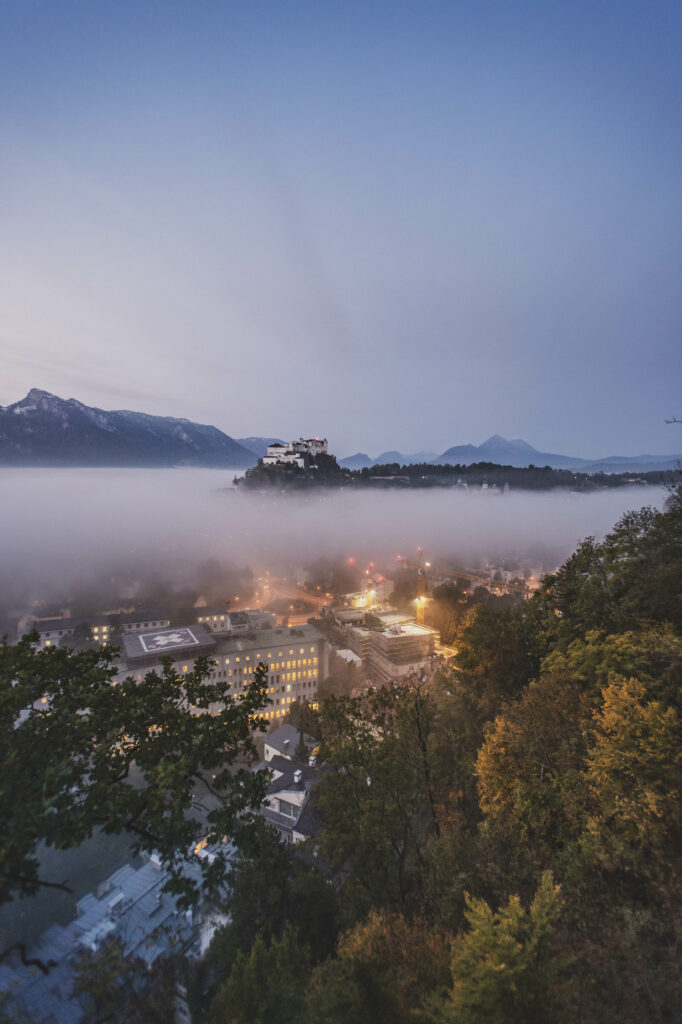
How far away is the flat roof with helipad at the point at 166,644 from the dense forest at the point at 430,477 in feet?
184

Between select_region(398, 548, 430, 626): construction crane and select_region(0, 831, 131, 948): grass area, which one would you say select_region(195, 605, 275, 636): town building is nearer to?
select_region(398, 548, 430, 626): construction crane

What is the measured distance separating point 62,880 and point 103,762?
87.2ft

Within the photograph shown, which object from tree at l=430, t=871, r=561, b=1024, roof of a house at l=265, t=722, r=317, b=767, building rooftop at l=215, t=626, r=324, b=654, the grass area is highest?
tree at l=430, t=871, r=561, b=1024

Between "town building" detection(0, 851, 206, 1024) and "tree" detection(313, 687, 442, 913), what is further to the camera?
"town building" detection(0, 851, 206, 1024)

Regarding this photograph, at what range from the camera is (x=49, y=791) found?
3787 mm

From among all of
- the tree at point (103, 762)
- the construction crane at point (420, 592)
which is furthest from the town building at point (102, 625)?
the tree at point (103, 762)

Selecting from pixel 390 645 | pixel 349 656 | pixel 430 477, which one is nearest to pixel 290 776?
pixel 390 645

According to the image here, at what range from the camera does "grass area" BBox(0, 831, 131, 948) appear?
698 inches

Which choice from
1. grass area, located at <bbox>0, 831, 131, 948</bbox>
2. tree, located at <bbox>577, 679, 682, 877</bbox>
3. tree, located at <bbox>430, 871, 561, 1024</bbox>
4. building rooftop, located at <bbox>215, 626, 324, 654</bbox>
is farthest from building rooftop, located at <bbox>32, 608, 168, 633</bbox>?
tree, located at <bbox>430, 871, 561, 1024</bbox>

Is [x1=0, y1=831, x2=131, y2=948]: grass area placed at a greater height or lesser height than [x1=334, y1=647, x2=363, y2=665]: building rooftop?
lesser

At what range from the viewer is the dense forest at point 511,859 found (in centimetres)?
497

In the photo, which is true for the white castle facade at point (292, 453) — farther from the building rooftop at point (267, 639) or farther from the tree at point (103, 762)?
the tree at point (103, 762)

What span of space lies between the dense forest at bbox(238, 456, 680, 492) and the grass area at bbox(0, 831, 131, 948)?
251 ft

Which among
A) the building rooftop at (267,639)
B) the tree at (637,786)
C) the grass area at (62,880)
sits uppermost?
the tree at (637,786)
